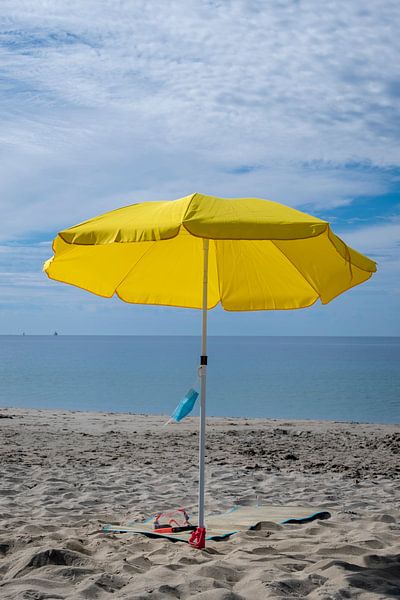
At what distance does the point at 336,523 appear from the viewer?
5.56 m

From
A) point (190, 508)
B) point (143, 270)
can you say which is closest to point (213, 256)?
point (143, 270)

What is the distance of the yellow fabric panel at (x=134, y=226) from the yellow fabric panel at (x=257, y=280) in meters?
1.12

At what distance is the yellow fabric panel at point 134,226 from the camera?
3.85 meters

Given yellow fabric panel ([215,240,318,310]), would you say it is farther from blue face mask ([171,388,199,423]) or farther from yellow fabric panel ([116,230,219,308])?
blue face mask ([171,388,199,423])

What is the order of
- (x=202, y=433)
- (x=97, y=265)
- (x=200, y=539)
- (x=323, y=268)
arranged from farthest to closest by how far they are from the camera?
1. (x=97, y=265)
2. (x=323, y=268)
3. (x=200, y=539)
4. (x=202, y=433)

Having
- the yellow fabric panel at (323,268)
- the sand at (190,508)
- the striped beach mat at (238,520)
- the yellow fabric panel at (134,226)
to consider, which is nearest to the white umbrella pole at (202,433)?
the sand at (190,508)

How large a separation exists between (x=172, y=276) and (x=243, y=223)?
6.47 ft

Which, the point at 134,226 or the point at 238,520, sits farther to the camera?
the point at 238,520

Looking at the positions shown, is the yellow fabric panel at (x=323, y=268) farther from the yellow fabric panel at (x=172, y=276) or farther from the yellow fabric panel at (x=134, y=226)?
the yellow fabric panel at (x=134, y=226)

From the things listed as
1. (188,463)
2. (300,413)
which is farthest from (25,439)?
(300,413)

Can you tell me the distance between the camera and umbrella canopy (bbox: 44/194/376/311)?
3.87 m

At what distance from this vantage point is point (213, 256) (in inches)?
223

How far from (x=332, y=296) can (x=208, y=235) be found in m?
1.67

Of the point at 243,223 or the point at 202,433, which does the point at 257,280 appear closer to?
the point at 202,433
